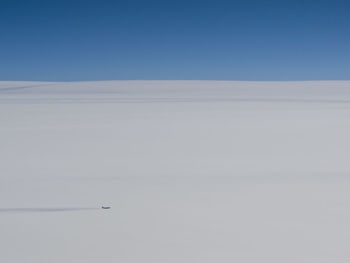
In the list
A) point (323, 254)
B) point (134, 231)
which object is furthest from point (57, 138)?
point (323, 254)

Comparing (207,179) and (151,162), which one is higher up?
(151,162)

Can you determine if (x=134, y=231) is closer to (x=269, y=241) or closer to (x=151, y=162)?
(x=269, y=241)

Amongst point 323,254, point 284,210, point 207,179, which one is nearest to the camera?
point 323,254

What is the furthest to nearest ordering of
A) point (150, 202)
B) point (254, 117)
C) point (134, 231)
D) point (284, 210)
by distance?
point (254, 117) → point (150, 202) → point (284, 210) → point (134, 231)

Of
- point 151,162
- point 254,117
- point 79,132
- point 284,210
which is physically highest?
point 254,117

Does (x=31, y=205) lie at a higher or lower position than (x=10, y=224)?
higher

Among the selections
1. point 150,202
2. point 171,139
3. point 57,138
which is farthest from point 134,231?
point 57,138

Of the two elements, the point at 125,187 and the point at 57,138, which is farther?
the point at 57,138

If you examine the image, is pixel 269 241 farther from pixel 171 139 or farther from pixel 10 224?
pixel 171 139

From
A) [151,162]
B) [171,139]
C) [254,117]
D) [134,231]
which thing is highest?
[254,117]
